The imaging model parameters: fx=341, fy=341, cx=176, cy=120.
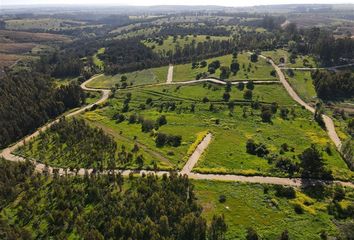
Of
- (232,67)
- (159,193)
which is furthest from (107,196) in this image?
(232,67)

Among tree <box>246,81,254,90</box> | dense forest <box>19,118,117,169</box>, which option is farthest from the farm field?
dense forest <box>19,118,117,169</box>

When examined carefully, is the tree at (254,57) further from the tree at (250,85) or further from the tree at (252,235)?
the tree at (252,235)

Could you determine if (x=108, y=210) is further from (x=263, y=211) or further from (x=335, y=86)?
(x=335, y=86)

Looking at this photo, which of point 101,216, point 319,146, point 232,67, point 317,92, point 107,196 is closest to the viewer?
point 101,216

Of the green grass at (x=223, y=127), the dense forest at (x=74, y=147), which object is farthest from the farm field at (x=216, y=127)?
the dense forest at (x=74, y=147)

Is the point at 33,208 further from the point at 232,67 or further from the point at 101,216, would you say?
the point at 232,67
